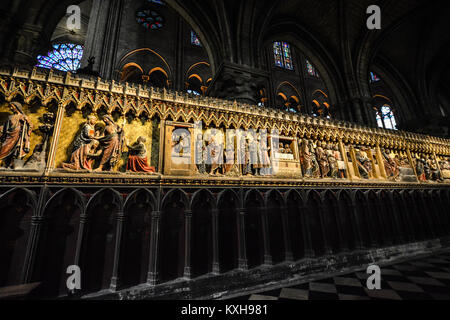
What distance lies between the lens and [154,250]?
350cm

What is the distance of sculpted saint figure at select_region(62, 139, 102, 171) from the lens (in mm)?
3416

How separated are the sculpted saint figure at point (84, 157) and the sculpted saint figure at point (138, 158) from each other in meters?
0.54

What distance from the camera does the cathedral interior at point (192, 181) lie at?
318 cm

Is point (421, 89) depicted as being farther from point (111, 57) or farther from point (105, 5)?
point (105, 5)

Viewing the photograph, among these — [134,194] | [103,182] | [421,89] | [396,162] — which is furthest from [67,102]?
[421,89]

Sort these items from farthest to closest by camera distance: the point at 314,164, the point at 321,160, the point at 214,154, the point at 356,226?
1. the point at 321,160
2. the point at 314,164
3. the point at 356,226
4. the point at 214,154

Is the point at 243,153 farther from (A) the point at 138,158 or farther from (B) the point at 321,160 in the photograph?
(B) the point at 321,160

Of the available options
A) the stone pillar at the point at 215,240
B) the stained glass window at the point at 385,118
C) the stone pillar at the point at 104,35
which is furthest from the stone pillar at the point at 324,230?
the stained glass window at the point at 385,118

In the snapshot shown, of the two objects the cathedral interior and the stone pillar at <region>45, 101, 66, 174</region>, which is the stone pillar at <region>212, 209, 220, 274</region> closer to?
the cathedral interior

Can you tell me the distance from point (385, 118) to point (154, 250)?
22.4m

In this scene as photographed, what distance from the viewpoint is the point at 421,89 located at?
12.5 metres

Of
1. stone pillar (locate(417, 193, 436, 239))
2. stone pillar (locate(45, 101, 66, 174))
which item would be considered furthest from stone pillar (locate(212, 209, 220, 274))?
stone pillar (locate(417, 193, 436, 239))

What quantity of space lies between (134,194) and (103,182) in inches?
22.4

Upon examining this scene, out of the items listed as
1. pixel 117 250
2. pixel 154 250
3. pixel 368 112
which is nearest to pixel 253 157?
pixel 154 250
